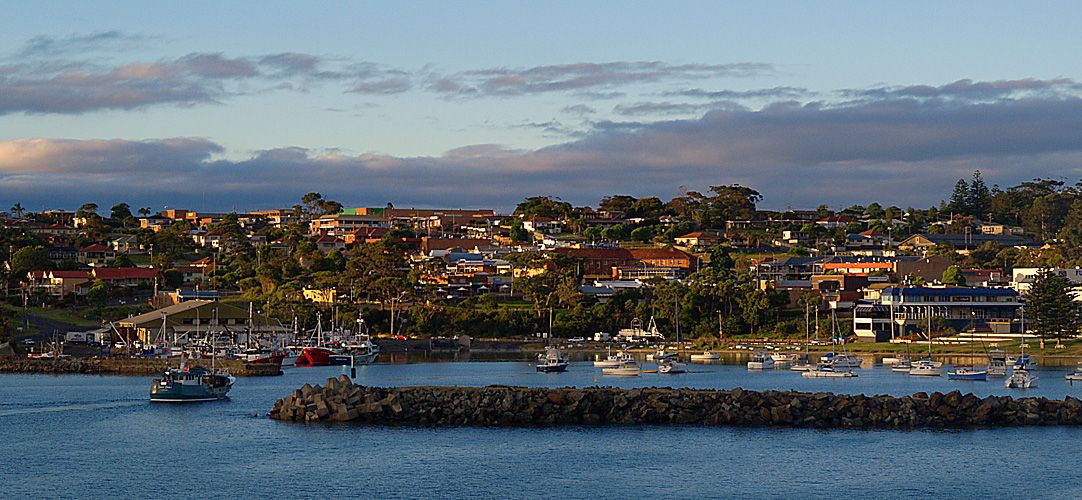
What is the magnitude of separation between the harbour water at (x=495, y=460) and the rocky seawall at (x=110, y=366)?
1899cm

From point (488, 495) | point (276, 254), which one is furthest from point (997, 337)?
point (276, 254)

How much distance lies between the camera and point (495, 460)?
28906mm

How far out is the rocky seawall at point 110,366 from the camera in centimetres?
5888

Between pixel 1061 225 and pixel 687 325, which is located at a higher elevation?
pixel 1061 225

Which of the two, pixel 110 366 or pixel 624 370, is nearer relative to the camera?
pixel 624 370

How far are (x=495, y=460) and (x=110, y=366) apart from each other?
1514 inches

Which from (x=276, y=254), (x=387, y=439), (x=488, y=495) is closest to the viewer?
(x=488, y=495)

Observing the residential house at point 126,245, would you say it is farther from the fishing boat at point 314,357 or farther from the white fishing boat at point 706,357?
the white fishing boat at point 706,357

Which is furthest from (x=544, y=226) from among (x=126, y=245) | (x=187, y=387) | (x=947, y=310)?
(x=187, y=387)

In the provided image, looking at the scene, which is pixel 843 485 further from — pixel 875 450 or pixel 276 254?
pixel 276 254

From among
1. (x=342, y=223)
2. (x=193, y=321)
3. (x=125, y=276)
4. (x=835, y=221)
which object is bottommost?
(x=193, y=321)

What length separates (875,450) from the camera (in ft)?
98.4

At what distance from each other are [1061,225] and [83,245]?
390 ft

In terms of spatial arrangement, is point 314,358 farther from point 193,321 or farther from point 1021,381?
point 1021,381
